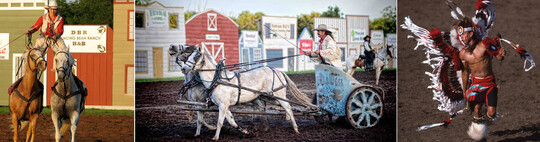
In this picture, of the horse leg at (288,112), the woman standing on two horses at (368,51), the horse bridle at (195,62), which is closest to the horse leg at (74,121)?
the horse bridle at (195,62)

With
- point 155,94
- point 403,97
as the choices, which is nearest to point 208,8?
point 155,94

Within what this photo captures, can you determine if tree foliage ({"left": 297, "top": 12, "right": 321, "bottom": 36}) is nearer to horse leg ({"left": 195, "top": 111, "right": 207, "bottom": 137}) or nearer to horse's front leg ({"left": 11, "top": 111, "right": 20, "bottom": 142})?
horse leg ({"left": 195, "top": 111, "right": 207, "bottom": 137})

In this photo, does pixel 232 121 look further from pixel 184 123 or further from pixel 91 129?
pixel 91 129

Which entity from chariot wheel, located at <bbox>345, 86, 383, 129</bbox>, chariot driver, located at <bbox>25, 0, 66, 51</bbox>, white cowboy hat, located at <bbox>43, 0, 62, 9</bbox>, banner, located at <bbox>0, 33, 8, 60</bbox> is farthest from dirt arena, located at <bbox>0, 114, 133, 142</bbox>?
chariot wheel, located at <bbox>345, 86, 383, 129</bbox>

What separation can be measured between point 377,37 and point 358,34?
36 cm

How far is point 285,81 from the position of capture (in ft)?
25.8

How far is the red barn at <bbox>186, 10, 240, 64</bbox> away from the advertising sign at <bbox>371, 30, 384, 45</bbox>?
221 cm

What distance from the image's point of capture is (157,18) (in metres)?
7.73

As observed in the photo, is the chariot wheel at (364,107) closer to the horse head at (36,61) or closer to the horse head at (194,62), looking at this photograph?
the horse head at (194,62)

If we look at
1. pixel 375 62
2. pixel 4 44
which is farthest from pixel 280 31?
pixel 4 44

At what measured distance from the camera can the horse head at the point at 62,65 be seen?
7027mm

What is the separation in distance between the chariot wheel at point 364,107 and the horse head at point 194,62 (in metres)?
2.26

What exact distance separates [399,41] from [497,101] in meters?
1.91

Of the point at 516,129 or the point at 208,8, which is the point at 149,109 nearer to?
the point at 208,8
